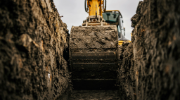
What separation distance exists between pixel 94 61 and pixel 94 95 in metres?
0.55

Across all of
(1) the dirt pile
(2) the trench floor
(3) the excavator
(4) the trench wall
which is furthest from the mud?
(4) the trench wall

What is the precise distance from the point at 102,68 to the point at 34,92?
1464 mm

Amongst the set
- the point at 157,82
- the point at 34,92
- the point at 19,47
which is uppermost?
the point at 19,47

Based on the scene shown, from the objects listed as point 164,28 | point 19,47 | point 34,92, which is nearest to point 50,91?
point 34,92

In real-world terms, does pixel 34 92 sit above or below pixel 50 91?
above

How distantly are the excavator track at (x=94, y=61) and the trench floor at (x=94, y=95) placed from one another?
0.22 feet

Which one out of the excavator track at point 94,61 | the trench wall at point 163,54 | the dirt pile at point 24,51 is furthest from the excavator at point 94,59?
the trench wall at point 163,54

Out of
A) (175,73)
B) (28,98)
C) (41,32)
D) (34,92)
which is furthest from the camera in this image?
(41,32)

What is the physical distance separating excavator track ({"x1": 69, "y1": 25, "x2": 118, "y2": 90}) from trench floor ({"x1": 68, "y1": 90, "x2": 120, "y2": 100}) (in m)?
0.07

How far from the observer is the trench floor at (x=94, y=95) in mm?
2372

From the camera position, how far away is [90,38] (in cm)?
258

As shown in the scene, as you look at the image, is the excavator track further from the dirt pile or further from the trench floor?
the dirt pile

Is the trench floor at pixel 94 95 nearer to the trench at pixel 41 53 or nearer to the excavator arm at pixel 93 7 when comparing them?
the trench at pixel 41 53

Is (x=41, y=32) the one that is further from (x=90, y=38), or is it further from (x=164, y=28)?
(x=90, y=38)
